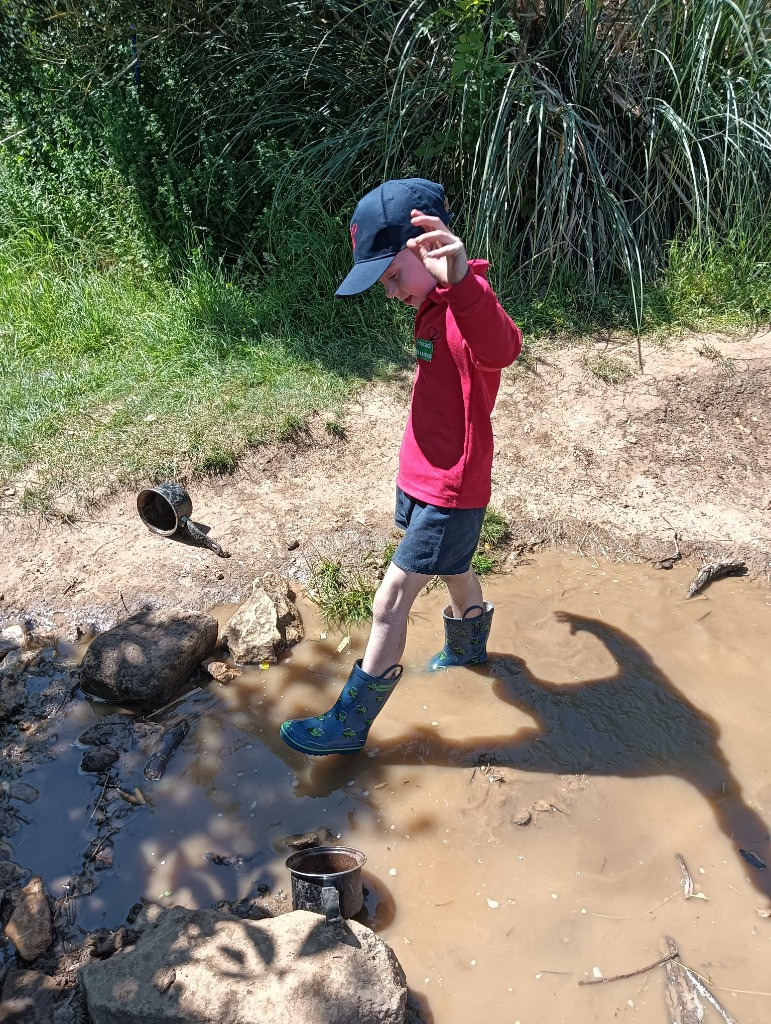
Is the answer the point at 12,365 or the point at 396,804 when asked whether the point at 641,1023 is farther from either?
the point at 12,365

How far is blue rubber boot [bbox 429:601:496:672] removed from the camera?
9.94 ft

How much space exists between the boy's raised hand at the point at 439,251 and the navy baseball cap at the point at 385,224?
88 millimetres

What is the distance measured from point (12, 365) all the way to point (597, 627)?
3.72m

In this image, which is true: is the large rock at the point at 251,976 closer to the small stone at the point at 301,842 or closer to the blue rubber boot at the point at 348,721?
the small stone at the point at 301,842

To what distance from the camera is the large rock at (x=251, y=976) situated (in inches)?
76.9

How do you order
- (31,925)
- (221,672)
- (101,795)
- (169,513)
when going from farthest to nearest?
(169,513) → (221,672) → (101,795) → (31,925)

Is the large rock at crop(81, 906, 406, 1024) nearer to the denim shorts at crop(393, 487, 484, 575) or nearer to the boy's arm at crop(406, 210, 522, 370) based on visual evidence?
the denim shorts at crop(393, 487, 484, 575)

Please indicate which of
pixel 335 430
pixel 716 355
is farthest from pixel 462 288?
pixel 716 355

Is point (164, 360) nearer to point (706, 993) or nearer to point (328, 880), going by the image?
point (328, 880)

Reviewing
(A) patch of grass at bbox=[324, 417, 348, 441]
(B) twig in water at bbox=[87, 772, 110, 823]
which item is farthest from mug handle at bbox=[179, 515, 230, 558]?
(B) twig in water at bbox=[87, 772, 110, 823]

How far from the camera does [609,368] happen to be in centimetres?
472

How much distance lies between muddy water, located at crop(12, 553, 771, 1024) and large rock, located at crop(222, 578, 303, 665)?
72mm

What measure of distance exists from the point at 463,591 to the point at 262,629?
876 millimetres

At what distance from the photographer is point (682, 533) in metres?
3.85
